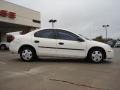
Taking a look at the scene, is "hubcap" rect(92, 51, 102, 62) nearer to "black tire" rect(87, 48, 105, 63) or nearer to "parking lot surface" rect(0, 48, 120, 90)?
"black tire" rect(87, 48, 105, 63)

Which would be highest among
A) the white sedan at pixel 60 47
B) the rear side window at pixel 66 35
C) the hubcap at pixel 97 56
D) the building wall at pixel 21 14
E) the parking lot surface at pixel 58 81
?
the building wall at pixel 21 14

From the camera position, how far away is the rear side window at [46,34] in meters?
10.6

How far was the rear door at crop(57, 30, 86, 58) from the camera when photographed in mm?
10250

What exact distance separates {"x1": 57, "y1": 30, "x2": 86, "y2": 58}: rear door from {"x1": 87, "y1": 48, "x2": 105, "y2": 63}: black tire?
0.32m

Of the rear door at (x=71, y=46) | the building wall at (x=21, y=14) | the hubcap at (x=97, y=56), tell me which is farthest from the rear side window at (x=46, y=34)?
the building wall at (x=21, y=14)

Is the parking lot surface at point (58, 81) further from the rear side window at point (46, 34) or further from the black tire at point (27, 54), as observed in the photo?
the rear side window at point (46, 34)

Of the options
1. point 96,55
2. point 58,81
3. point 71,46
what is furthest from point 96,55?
point 58,81

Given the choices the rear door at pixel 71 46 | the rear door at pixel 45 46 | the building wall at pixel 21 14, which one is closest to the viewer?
the rear door at pixel 71 46

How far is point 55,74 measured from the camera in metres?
7.01

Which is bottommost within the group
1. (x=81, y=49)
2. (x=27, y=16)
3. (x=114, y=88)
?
(x=114, y=88)

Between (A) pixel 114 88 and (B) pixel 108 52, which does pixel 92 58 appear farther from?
(A) pixel 114 88

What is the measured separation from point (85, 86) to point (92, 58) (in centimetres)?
457

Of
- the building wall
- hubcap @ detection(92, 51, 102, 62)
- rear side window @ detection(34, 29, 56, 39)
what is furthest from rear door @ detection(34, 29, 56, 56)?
the building wall

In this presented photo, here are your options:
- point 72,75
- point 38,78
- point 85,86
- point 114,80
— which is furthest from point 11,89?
point 114,80
